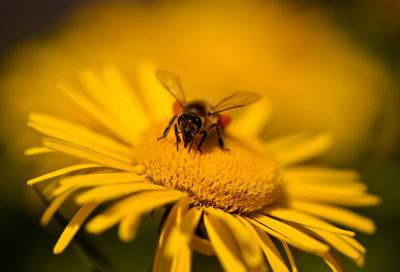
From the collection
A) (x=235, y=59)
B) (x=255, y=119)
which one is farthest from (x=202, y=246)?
(x=235, y=59)

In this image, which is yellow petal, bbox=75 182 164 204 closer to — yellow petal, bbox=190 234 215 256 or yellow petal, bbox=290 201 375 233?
yellow petal, bbox=190 234 215 256

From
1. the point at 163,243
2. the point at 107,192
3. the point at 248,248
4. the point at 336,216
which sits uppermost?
the point at 107,192

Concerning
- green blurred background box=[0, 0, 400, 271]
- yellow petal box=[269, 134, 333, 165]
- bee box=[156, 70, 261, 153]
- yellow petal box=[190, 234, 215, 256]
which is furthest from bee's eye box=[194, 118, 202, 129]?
yellow petal box=[269, 134, 333, 165]

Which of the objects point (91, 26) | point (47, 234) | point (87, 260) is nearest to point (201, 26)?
point (91, 26)

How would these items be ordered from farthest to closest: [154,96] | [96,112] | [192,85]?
[192,85] < [154,96] < [96,112]

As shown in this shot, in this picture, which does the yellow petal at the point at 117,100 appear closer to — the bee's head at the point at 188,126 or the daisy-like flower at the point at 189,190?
the daisy-like flower at the point at 189,190

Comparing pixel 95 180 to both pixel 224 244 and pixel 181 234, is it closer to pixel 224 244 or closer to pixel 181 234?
pixel 181 234
